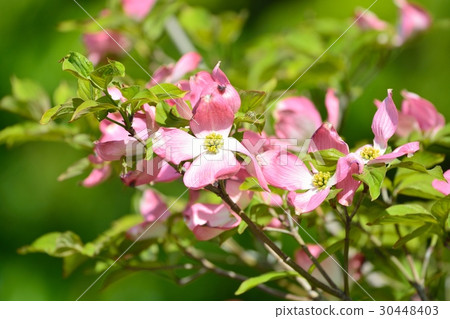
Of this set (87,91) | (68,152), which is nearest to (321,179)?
(87,91)

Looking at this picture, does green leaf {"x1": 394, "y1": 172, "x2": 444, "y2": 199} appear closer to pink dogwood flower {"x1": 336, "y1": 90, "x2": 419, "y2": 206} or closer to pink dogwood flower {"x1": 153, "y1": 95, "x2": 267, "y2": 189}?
pink dogwood flower {"x1": 336, "y1": 90, "x2": 419, "y2": 206}

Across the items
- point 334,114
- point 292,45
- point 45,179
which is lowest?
point 334,114

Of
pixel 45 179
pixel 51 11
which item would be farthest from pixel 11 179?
pixel 51 11

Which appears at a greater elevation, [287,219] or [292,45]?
[292,45]

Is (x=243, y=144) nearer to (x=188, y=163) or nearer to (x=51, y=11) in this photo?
(x=188, y=163)

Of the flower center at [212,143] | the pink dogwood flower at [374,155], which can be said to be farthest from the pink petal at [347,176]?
the flower center at [212,143]

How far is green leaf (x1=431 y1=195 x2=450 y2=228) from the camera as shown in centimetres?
64

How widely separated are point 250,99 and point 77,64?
162mm

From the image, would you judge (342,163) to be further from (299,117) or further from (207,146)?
(299,117)

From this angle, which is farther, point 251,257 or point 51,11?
point 51,11

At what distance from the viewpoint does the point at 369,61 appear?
1.16 metres

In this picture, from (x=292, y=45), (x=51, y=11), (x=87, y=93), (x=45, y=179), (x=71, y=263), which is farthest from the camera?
(x=51, y=11)

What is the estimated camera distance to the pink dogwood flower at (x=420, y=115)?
2.67 ft
